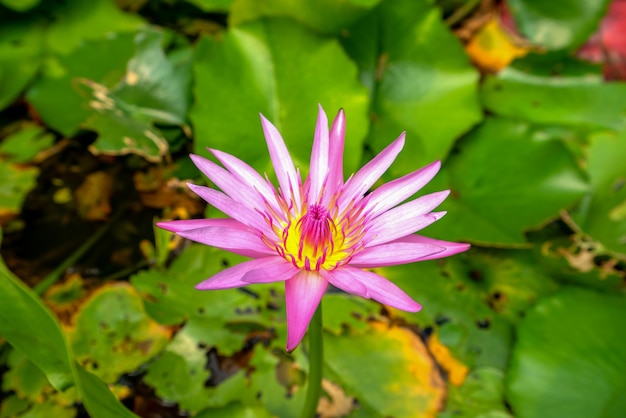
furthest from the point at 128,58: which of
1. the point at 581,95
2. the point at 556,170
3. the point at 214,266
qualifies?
the point at 581,95

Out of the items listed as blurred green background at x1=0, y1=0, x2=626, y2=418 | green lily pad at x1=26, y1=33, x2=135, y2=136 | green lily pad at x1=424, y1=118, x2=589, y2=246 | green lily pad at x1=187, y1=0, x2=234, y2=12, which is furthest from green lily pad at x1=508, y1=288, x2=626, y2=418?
green lily pad at x1=26, y1=33, x2=135, y2=136

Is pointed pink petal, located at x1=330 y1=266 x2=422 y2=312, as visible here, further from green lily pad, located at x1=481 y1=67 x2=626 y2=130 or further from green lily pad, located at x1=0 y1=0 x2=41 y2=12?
green lily pad, located at x1=0 y1=0 x2=41 y2=12

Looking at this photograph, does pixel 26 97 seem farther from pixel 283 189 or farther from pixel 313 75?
pixel 283 189

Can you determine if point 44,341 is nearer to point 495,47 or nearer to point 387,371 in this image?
point 387,371

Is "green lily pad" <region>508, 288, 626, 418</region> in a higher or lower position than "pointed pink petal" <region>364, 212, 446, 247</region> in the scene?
lower

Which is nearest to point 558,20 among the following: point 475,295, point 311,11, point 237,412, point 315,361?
point 311,11
